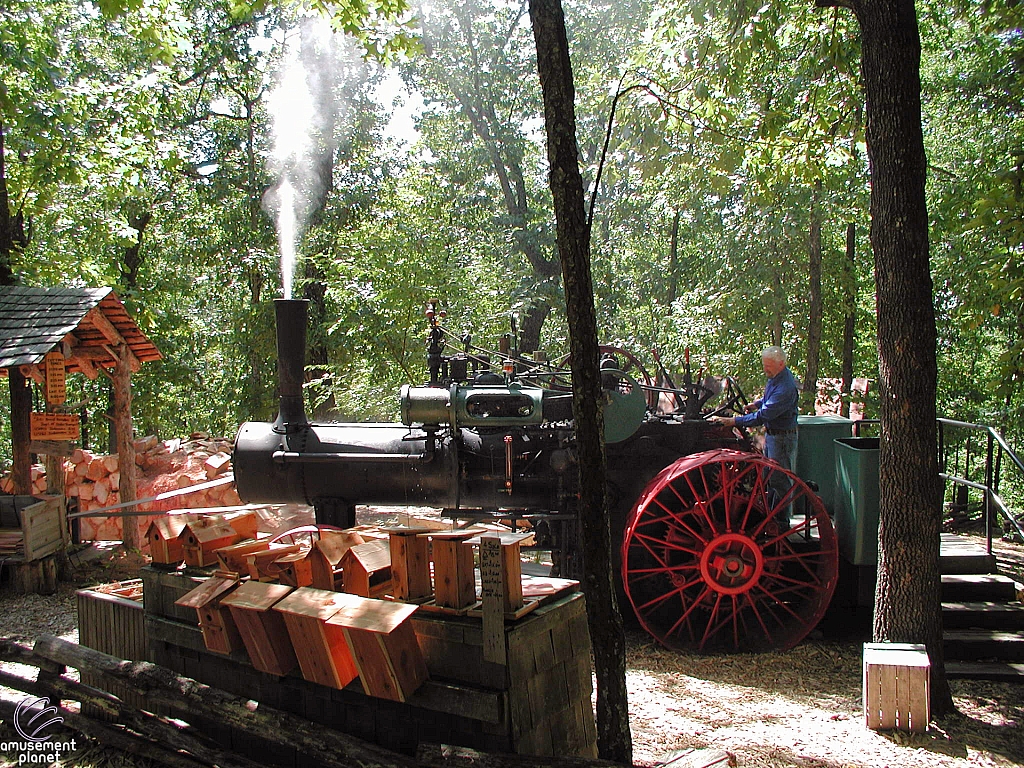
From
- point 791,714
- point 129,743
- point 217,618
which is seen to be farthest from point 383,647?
point 791,714

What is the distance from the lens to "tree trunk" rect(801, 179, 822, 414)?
10.9 meters

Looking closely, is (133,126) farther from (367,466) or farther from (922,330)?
(922,330)

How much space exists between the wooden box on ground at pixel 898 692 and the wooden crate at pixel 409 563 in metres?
2.68

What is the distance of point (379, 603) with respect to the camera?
3.21 meters

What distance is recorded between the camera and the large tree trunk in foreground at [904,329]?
15.4 ft

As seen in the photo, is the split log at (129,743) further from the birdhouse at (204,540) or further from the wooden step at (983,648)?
the wooden step at (983,648)

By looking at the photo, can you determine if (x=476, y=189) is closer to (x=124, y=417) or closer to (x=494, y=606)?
(x=124, y=417)

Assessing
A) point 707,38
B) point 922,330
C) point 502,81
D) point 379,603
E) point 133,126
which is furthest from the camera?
point 502,81

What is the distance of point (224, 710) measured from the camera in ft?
11.8

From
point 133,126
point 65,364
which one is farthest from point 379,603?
point 133,126

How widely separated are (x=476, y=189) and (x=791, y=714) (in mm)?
14340

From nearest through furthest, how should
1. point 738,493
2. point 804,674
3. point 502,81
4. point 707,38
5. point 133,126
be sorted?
point 804,674 < point 738,493 < point 707,38 < point 133,126 < point 502,81

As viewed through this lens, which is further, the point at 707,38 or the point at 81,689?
the point at 707,38

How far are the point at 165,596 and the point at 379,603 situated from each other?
1447 millimetres
